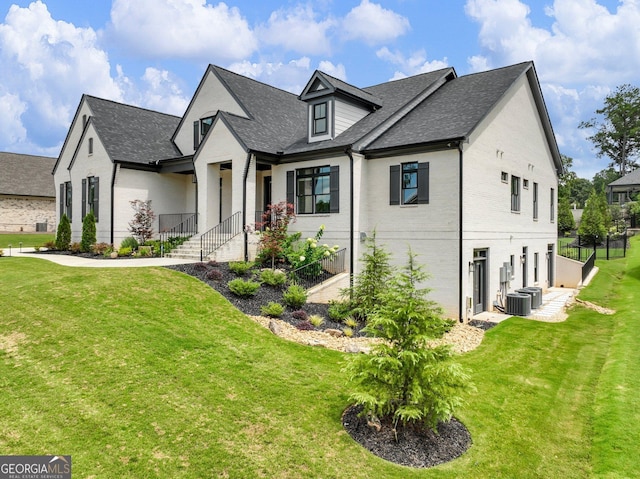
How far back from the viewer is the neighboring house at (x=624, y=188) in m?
55.9

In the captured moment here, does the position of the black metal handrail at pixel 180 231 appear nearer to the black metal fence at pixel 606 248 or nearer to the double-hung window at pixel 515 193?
the double-hung window at pixel 515 193

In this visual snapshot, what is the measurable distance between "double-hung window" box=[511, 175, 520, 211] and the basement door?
3674 millimetres

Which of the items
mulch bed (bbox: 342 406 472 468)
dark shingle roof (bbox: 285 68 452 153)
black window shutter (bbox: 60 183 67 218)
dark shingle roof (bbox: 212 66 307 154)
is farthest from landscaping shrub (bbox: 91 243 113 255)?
mulch bed (bbox: 342 406 472 468)

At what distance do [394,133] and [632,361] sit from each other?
10400 mm

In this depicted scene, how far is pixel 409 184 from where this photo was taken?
1490 centimetres

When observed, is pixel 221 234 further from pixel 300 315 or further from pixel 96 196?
pixel 96 196

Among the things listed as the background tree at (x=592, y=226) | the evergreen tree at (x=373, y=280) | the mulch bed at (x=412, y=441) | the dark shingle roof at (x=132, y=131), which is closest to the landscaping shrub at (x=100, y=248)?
the dark shingle roof at (x=132, y=131)

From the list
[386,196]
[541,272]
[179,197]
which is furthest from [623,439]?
[179,197]

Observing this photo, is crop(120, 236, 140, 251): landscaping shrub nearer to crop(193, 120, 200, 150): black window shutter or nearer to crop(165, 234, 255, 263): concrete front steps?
crop(165, 234, 255, 263): concrete front steps

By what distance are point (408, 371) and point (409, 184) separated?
9.88 m

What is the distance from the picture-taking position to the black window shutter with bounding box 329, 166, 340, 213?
15789 millimetres

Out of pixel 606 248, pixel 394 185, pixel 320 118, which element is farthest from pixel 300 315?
pixel 606 248

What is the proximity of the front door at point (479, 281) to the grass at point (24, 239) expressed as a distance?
92.1ft

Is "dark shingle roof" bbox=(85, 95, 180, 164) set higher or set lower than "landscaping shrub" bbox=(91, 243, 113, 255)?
higher
